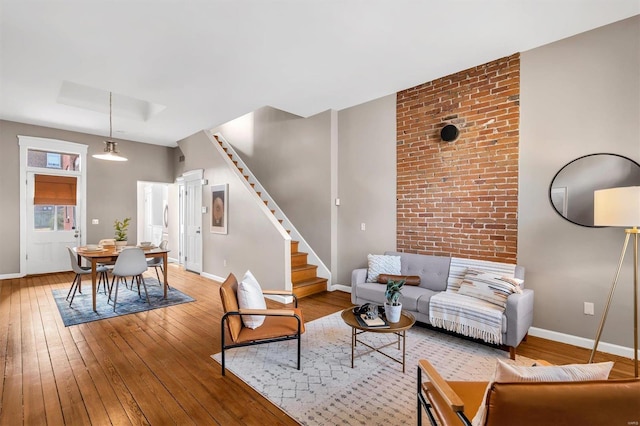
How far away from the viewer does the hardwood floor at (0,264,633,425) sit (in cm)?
198

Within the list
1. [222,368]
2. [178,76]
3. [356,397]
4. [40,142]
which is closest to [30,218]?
[40,142]

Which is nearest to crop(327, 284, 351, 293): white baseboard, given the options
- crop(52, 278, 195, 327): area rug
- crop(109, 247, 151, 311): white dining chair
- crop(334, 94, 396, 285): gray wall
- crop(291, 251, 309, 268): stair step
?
crop(334, 94, 396, 285): gray wall

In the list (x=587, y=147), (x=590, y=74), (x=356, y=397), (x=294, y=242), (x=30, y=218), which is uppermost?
(x=590, y=74)

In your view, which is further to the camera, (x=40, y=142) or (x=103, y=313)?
(x=40, y=142)

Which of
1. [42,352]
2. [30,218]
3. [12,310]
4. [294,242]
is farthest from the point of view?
[30,218]

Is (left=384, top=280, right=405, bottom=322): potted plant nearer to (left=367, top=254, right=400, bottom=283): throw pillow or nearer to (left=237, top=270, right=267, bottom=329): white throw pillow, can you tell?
(left=237, top=270, right=267, bottom=329): white throw pillow

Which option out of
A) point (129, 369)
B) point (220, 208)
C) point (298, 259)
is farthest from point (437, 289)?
point (220, 208)

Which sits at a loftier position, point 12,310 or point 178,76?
point 178,76

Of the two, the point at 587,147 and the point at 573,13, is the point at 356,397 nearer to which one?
the point at 587,147

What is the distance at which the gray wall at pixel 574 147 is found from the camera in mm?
2746

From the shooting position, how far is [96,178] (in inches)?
258

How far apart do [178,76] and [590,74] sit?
450 cm

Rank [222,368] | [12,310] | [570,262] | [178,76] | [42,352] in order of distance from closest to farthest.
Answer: [222,368] → [42,352] → [570,262] → [178,76] → [12,310]

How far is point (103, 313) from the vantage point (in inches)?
153
